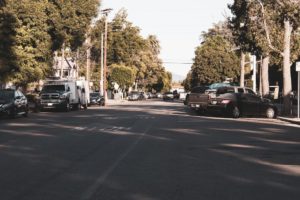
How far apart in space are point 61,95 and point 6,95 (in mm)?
9633

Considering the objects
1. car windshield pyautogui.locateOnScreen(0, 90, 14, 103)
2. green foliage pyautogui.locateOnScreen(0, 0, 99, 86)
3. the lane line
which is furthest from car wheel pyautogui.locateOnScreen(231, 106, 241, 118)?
the lane line

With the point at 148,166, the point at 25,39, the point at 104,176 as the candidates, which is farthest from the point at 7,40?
the point at 104,176

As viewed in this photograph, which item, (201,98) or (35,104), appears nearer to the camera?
(201,98)

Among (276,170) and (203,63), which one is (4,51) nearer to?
(276,170)

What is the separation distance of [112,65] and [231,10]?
5215cm

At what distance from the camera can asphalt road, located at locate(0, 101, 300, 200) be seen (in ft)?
29.2

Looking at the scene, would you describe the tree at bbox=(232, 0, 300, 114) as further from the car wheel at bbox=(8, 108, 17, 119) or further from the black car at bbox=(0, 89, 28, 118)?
the car wheel at bbox=(8, 108, 17, 119)

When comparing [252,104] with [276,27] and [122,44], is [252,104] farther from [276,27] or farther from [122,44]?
[122,44]

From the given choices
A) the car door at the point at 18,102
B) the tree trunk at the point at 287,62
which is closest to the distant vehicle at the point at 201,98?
the tree trunk at the point at 287,62

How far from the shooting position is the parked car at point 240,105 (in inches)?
1271

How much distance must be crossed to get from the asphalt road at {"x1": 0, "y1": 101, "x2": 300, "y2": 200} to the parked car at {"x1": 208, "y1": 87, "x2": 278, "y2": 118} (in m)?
12.7

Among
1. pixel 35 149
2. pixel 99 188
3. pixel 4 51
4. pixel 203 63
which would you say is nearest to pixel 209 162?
pixel 99 188

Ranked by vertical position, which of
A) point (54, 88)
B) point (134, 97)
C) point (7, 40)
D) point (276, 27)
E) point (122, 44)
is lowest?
point (134, 97)

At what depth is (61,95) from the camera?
130 ft
